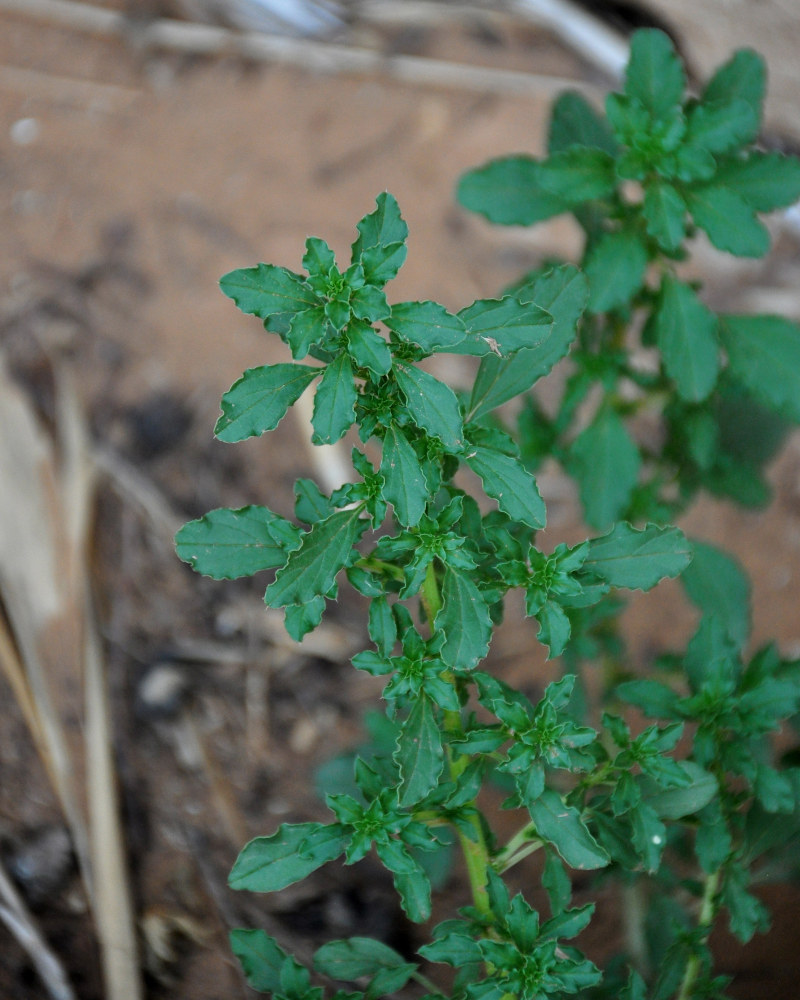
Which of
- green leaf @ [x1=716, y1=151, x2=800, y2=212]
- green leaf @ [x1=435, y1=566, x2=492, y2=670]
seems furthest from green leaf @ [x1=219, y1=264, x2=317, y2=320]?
green leaf @ [x1=716, y1=151, x2=800, y2=212]

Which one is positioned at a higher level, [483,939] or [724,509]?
[483,939]

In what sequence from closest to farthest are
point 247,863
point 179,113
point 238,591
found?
point 247,863
point 238,591
point 179,113

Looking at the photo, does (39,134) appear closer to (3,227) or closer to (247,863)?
(3,227)

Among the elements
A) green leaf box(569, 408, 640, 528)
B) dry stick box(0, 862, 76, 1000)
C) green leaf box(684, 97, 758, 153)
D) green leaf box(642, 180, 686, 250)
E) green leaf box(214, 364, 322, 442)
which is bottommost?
dry stick box(0, 862, 76, 1000)

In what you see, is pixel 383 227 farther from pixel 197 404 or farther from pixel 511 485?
pixel 197 404

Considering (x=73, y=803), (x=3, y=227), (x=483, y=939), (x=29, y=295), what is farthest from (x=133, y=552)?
(x=483, y=939)

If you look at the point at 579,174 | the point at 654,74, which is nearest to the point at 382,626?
the point at 579,174

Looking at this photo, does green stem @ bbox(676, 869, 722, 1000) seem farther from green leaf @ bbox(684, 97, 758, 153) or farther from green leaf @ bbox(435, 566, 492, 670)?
green leaf @ bbox(684, 97, 758, 153)
